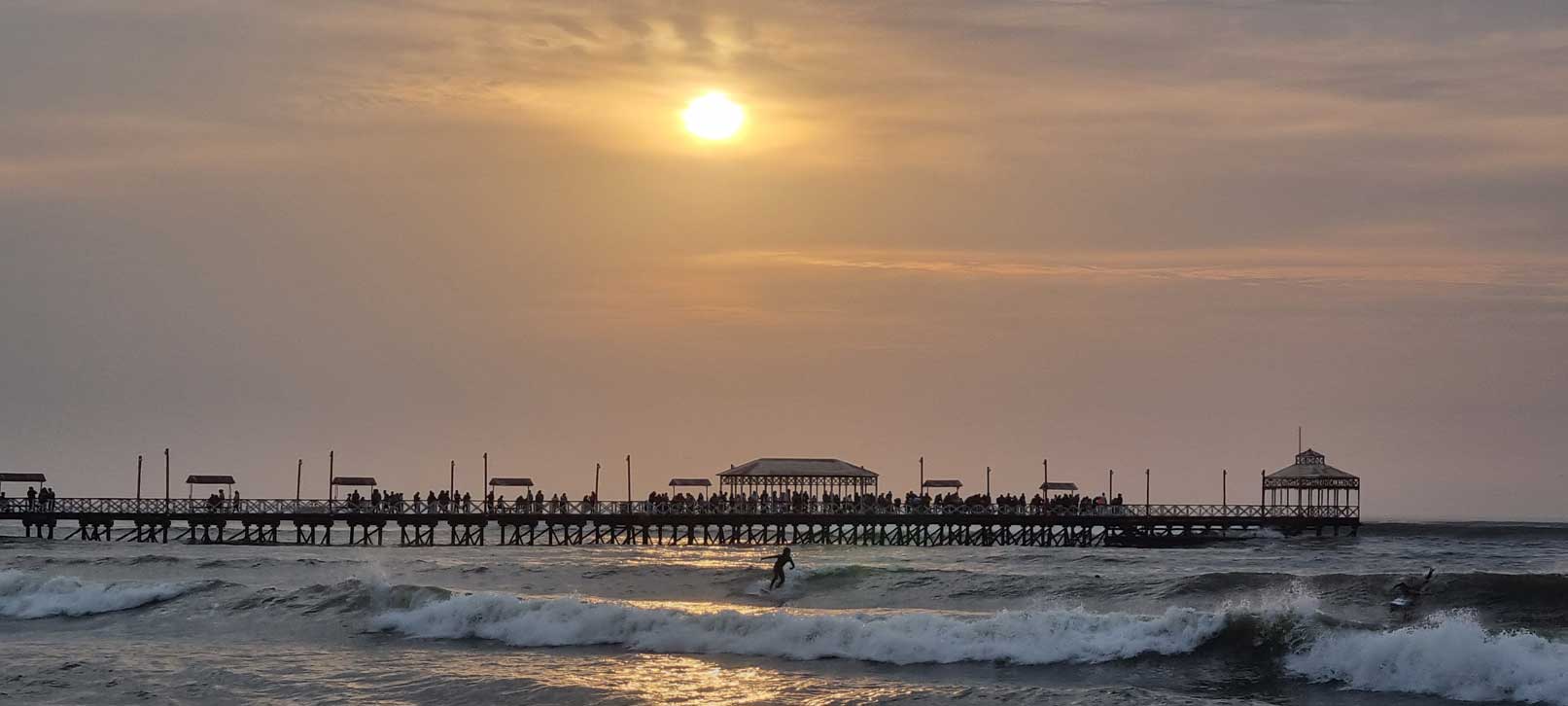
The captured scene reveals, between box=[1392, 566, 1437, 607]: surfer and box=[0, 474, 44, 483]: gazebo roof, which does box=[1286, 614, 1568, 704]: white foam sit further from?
box=[0, 474, 44, 483]: gazebo roof

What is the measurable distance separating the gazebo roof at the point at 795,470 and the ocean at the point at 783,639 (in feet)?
87.1

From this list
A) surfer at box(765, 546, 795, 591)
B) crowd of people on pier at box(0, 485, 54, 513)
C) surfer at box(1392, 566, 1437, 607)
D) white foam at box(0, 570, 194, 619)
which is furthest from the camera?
crowd of people on pier at box(0, 485, 54, 513)

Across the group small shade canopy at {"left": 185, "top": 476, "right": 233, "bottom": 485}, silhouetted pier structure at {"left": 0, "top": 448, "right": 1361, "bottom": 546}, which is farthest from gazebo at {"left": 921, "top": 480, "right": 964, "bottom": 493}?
small shade canopy at {"left": 185, "top": 476, "right": 233, "bottom": 485}

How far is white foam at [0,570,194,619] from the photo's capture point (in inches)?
1425

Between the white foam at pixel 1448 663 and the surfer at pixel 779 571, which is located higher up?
the surfer at pixel 779 571

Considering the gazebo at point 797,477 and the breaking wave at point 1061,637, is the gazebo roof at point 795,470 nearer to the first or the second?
the gazebo at point 797,477

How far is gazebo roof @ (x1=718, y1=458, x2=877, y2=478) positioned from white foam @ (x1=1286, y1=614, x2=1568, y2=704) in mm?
46015

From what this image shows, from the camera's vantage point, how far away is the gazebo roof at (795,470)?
71.8 m

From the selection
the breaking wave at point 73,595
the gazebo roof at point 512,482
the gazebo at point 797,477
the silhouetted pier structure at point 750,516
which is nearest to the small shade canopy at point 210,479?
the silhouetted pier structure at point 750,516

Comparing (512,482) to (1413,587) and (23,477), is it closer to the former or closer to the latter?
(23,477)

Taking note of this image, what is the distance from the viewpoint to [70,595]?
37094 millimetres

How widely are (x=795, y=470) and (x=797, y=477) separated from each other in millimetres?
348

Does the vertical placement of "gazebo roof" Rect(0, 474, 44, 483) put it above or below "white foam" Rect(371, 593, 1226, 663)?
above

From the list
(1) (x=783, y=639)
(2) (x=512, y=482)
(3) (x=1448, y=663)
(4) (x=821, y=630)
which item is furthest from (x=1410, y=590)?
(2) (x=512, y=482)
